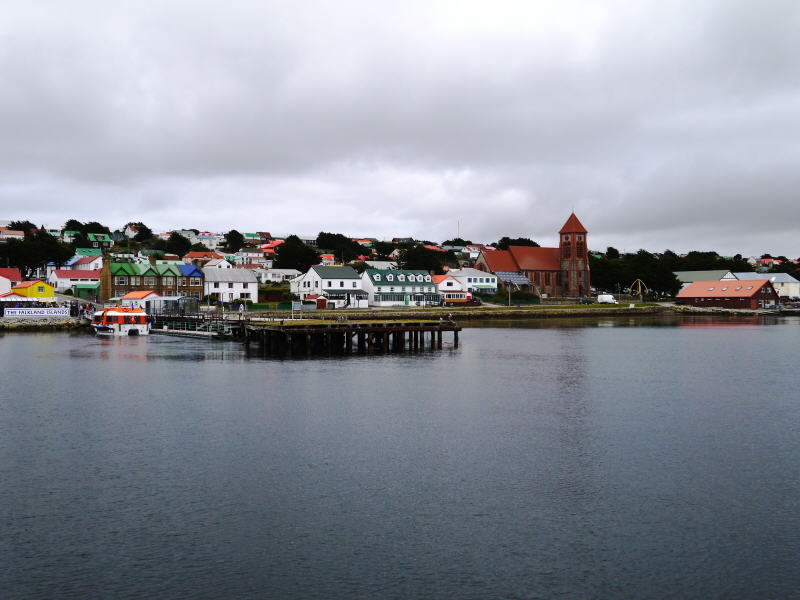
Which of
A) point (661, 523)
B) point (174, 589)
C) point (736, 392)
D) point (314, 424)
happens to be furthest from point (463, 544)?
point (736, 392)

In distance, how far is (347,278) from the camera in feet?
311

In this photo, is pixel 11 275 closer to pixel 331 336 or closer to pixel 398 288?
pixel 398 288

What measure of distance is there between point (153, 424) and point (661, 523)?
706 inches

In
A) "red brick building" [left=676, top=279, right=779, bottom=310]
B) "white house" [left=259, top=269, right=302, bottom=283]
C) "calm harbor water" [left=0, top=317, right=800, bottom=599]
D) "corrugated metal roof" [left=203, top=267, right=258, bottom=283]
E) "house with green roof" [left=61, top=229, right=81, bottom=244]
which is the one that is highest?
"house with green roof" [left=61, top=229, right=81, bottom=244]

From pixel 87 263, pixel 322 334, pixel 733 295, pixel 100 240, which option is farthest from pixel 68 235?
pixel 733 295

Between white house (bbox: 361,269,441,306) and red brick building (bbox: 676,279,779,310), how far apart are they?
55.5 metres

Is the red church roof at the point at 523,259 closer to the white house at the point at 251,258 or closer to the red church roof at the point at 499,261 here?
the red church roof at the point at 499,261

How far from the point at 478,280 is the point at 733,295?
48530 millimetres

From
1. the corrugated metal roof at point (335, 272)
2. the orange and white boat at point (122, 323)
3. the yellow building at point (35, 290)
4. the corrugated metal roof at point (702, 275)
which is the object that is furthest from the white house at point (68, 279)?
the corrugated metal roof at point (702, 275)

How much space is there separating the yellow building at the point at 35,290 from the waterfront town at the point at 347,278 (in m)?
0.14

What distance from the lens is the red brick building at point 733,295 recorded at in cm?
11844

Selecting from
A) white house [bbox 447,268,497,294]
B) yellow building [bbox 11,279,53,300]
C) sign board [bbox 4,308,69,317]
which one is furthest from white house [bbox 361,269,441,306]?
yellow building [bbox 11,279,53,300]

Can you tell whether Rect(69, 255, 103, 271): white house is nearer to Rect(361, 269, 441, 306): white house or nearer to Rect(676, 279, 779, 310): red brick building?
Rect(361, 269, 441, 306): white house

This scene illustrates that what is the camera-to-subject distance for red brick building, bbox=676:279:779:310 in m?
118
